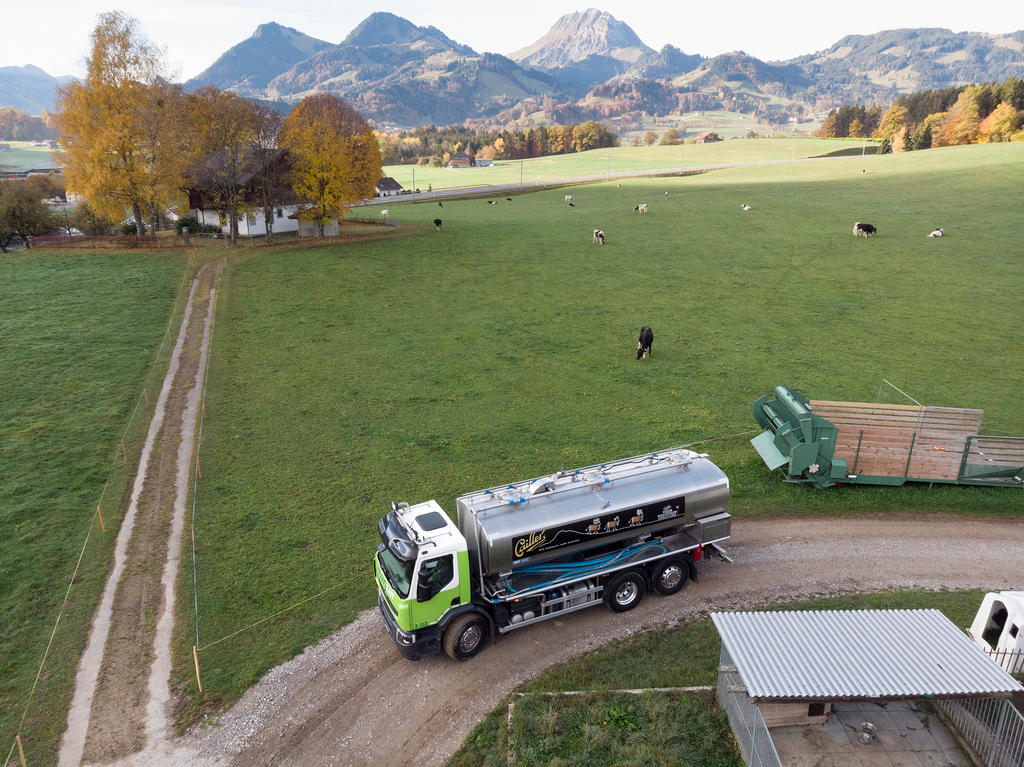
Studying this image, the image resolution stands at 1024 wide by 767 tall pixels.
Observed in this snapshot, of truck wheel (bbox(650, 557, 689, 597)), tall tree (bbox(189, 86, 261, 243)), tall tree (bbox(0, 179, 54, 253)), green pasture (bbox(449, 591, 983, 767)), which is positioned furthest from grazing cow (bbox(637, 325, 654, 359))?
tall tree (bbox(0, 179, 54, 253))

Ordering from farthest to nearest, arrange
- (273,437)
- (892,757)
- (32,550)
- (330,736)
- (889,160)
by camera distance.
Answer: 1. (889,160)
2. (273,437)
3. (32,550)
4. (330,736)
5. (892,757)

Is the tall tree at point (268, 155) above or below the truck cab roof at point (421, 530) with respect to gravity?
above

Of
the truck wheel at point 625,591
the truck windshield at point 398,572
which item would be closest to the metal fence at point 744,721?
the truck wheel at point 625,591

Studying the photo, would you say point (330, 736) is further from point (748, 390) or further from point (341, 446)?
point (748, 390)

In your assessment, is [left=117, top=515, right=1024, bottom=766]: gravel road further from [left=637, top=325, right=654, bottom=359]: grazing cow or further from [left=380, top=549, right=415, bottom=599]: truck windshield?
[left=637, top=325, right=654, bottom=359]: grazing cow

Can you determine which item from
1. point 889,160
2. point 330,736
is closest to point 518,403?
point 330,736

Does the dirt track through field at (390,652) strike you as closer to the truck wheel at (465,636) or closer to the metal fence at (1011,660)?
the truck wheel at (465,636)

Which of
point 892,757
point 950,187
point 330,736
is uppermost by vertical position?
point 950,187

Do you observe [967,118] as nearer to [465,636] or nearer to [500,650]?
[500,650]
